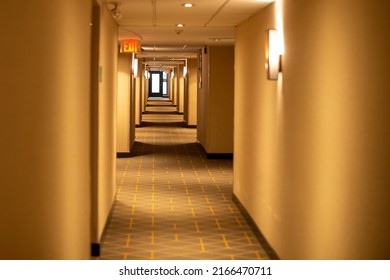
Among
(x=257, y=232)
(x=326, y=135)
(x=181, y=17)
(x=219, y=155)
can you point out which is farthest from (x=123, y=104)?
(x=326, y=135)

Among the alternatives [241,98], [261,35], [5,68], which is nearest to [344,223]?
[5,68]

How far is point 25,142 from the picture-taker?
9.79ft

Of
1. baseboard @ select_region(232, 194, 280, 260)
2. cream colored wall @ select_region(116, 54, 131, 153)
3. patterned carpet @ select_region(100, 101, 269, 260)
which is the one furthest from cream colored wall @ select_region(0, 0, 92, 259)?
cream colored wall @ select_region(116, 54, 131, 153)

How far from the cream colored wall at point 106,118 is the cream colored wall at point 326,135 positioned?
184 centimetres

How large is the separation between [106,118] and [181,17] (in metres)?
1.91

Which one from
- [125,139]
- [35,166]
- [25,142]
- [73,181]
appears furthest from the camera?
[125,139]

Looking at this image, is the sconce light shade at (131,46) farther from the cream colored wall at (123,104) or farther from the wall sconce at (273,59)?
the wall sconce at (273,59)

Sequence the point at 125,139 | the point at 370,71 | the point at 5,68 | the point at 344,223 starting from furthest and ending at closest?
the point at 125,139, the point at 344,223, the point at 370,71, the point at 5,68

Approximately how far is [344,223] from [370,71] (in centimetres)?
101

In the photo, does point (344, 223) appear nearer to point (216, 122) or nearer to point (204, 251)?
point (204, 251)

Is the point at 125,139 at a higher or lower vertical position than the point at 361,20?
lower

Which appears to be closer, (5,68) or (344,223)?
(5,68)

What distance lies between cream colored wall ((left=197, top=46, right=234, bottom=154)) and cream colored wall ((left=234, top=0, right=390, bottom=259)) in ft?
23.6

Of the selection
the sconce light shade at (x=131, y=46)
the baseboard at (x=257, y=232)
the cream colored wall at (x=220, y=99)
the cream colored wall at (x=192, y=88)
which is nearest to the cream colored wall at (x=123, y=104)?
the cream colored wall at (x=220, y=99)
